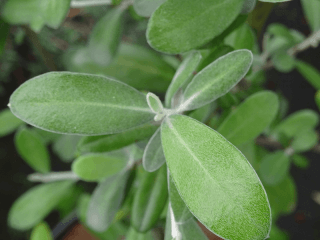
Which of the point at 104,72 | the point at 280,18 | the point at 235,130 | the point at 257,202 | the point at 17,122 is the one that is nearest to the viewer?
the point at 257,202

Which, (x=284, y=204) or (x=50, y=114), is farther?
(x=284, y=204)

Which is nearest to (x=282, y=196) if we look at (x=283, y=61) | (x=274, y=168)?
(x=274, y=168)

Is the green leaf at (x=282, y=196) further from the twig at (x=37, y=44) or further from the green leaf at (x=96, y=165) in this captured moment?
the twig at (x=37, y=44)

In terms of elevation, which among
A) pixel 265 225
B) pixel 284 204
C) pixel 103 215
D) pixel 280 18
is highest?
pixel 265 225

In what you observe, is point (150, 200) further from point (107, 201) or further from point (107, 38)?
point (107, 38)

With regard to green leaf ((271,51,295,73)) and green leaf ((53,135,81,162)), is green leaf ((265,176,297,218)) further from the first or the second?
green leaf ((53,135,81,162))

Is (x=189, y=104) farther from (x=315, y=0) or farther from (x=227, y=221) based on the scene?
(x=315, y=0)

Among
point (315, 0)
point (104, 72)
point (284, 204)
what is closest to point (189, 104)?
point (104, 72)
